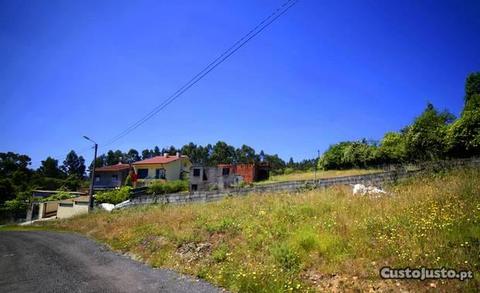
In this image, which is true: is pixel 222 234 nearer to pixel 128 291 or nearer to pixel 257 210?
pixel 257 210

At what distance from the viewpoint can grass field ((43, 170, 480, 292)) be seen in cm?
657

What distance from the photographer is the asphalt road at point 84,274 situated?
8391 millimetres

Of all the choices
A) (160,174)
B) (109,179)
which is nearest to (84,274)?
(160,174)

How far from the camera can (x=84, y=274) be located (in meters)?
10.1

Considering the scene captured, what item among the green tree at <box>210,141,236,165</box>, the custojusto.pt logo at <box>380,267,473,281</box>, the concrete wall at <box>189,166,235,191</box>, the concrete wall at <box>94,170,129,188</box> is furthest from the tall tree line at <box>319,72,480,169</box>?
the green tree at <box>210,141,236,165</box>

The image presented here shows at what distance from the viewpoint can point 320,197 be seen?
13.5 metres

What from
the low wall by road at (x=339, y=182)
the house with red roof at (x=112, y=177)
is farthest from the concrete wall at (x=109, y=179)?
the low wall by road at (x=339, y=182)

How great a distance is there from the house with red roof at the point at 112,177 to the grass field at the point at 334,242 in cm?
5509

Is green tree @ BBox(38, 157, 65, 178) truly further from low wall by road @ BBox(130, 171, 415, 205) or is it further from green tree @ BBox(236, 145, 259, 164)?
low wall by road @ BBox(130, 171, 415, 205)

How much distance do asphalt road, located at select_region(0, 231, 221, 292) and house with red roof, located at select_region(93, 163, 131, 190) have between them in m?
52.1

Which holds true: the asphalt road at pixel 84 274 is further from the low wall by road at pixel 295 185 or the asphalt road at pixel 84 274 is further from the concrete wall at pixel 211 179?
the concrete wall at pixel 211 179

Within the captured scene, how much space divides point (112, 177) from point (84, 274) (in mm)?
60098

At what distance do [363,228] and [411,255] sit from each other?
6.04 ft

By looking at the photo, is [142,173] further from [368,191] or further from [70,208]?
[368,191]
